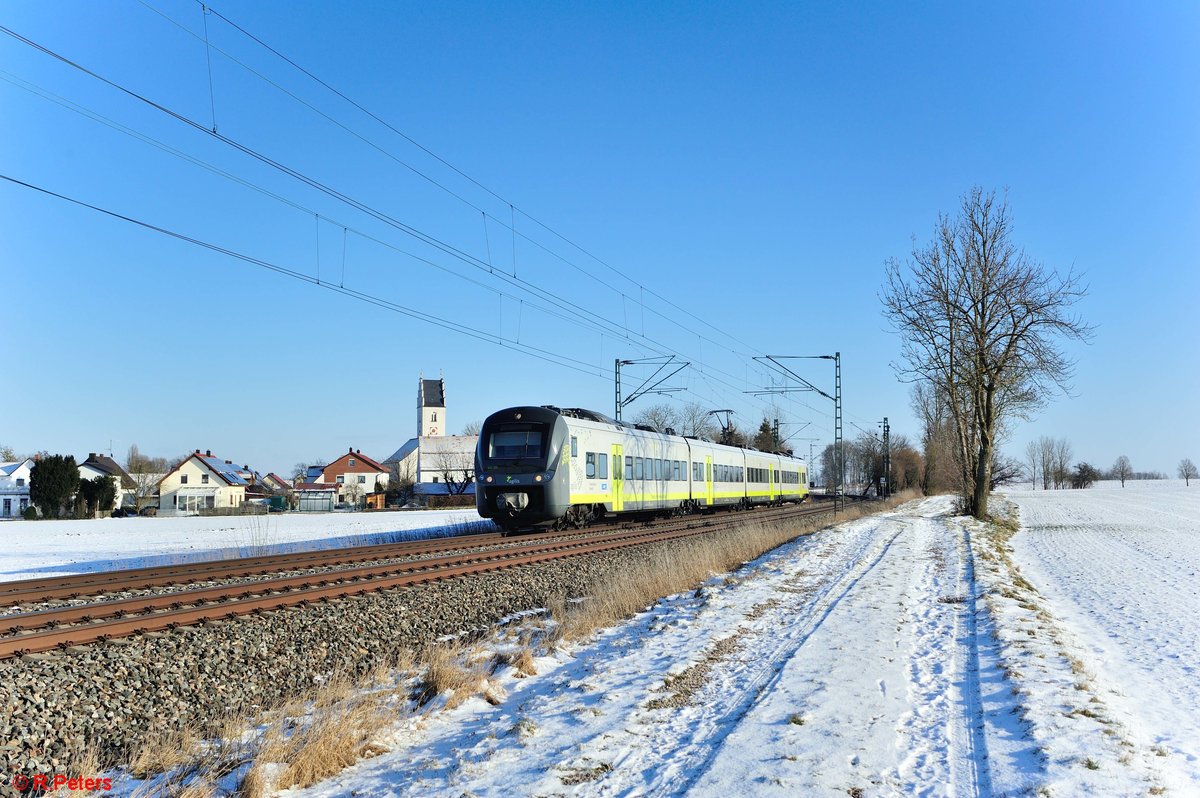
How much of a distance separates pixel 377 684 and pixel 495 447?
1363cm

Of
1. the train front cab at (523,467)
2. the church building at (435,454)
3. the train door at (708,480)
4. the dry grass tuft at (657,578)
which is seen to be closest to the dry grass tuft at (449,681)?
the dry grass tuft at (657,578)

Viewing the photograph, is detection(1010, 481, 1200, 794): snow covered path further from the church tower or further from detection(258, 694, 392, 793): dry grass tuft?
the church tower

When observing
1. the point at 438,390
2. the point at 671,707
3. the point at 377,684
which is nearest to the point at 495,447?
the point at 377,684

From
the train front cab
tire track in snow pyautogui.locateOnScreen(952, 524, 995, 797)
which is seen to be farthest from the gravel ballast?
the train front cab

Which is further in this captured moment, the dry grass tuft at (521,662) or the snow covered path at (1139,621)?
the dry grass tuft at (521,662)

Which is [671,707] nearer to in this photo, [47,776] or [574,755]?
[574,755]

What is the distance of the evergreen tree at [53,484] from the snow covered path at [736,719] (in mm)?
51567

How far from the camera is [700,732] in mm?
5801

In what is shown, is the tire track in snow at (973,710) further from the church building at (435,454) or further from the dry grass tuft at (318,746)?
the church building at (435,454)

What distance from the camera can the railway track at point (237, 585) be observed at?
823cm

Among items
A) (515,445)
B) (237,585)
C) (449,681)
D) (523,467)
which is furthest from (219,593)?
(515,445)

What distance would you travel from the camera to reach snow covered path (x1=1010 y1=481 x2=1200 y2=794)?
6.00 m

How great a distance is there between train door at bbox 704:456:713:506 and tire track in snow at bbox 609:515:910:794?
2327cm

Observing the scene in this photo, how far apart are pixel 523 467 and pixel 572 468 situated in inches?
56.0
